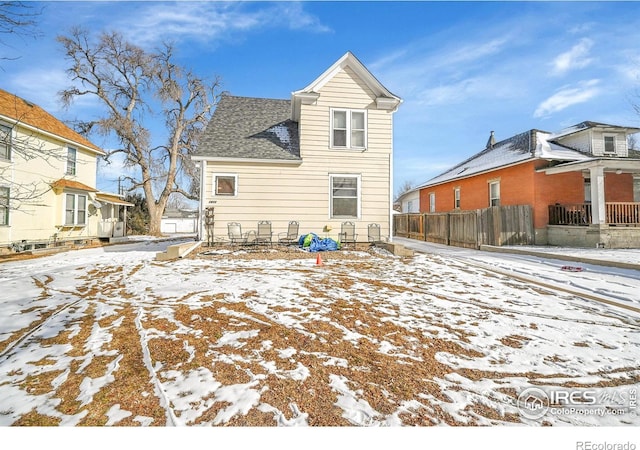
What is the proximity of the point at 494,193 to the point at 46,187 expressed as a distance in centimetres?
2382

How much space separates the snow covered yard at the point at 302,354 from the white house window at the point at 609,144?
14.2 metres

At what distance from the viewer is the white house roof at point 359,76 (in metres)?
10.6

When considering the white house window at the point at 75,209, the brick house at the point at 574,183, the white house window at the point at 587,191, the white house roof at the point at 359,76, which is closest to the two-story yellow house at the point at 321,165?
the white house roof at the point at 359,76

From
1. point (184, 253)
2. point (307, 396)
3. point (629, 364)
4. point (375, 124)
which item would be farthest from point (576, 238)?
point (184, 253)

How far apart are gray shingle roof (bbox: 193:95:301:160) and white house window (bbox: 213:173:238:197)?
0.75 meters

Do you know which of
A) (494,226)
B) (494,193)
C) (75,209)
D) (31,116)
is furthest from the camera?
(494,193)

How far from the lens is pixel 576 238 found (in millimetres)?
11719

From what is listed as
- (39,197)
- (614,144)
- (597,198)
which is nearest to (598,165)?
→ (597,198)

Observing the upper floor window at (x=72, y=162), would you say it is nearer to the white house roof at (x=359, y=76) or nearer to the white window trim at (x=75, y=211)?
the white window trim at (x=75, y=211)

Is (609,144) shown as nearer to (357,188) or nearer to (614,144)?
(614,144)

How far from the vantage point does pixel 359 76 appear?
11.0 metres

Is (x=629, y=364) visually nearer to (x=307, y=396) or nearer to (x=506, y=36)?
(x=307, y=396)

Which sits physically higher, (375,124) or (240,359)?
(375,124)

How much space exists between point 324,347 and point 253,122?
11.4 metres
